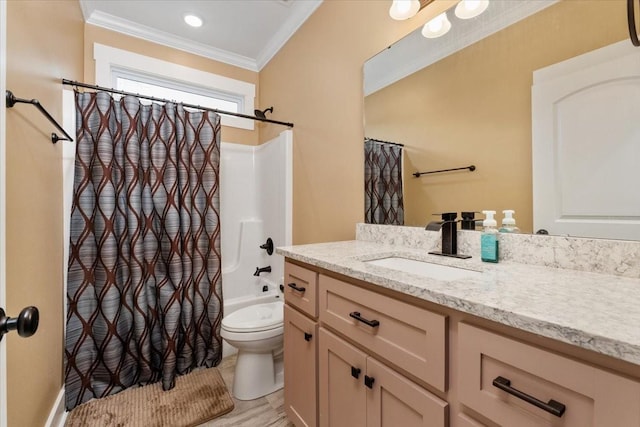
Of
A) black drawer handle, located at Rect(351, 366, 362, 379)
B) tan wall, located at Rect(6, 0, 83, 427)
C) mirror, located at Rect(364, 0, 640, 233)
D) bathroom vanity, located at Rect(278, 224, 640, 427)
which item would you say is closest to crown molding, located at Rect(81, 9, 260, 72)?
tan wall, located at Rect(6, 0, 83, 427)

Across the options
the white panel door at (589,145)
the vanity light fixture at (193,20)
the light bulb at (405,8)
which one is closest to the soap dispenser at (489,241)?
the white panel door at (589,145)

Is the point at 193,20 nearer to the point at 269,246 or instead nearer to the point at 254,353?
the point at 269,246

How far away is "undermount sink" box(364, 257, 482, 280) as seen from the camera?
100 cm

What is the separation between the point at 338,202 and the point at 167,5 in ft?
6.29

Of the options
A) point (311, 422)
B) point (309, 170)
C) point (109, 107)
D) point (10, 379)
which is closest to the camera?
point (10, 379)

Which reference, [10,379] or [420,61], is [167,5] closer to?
[420,61]

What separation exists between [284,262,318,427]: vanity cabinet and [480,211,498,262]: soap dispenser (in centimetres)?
63

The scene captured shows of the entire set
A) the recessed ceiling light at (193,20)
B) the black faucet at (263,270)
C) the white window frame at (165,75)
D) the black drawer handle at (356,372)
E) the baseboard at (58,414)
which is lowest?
the baseboard at (58,414)

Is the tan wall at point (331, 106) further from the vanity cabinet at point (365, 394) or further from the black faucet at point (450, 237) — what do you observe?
the vanity cabinet at point (365, 394)

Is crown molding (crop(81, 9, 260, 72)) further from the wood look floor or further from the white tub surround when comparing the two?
the wood look floor

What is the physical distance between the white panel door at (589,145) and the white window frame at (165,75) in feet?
7.98

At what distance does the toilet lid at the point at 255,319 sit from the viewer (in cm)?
168

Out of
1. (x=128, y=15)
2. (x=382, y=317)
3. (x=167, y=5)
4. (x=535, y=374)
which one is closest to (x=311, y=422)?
(x=382, y=317)

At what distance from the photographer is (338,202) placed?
1.81 meters
